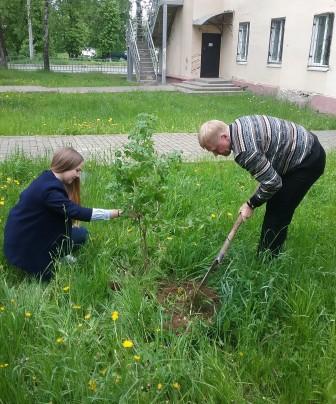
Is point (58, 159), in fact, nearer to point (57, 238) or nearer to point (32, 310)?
point (57, 238)

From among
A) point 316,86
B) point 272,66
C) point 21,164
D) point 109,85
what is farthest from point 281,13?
point 21,164

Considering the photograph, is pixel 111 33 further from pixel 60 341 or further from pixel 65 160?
pixel 60 341

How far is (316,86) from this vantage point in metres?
15.0

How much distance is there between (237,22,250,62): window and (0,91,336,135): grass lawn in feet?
16.6

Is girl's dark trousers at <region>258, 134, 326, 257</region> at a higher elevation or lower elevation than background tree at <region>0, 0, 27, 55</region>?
lower

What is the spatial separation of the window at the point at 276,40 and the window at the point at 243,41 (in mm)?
2529

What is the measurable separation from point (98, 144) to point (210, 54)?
16.5 metres

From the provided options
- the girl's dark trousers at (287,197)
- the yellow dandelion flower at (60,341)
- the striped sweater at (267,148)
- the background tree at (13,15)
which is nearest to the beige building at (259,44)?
the background tree at (13,15)

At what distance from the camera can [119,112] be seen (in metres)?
12.5

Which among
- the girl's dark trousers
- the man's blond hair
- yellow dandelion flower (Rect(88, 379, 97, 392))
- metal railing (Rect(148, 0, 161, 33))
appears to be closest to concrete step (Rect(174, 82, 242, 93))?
metal railing (Rect(148, 0, 161, 33))

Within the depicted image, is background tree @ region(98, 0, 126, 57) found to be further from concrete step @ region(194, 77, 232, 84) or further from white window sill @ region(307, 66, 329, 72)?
white window sill @ region(307, 66, 329, 72)

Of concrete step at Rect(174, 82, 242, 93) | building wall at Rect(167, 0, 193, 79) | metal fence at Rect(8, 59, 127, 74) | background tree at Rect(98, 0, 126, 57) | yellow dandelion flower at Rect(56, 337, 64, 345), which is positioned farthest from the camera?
Answer: background tree at Rect(98, 0, 126, 57)

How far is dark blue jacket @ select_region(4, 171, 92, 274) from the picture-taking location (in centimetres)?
335

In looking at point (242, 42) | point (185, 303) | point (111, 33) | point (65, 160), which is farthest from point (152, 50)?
point (111, 33)
